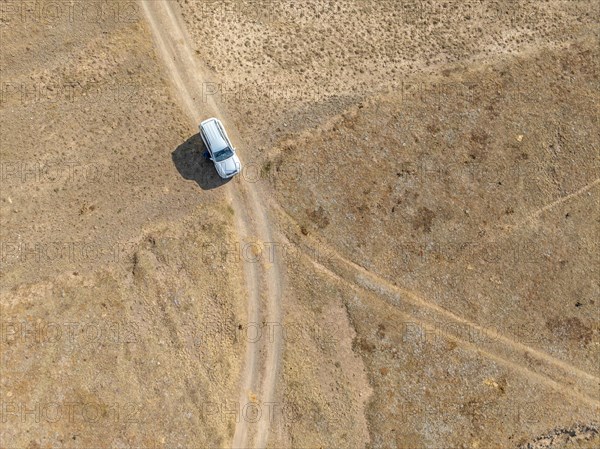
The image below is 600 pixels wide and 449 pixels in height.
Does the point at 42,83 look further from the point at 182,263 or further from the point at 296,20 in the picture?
the point at 296,20

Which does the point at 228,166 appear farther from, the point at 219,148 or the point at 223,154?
the point at 219,148

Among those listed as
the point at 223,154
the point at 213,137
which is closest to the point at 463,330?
the point at 223,154

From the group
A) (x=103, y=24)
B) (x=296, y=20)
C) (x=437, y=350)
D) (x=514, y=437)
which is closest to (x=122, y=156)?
(x=103, y=24)

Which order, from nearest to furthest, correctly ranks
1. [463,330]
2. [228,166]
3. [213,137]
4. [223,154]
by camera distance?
[213,137] < [223,154] < [228,166] < [463,330]

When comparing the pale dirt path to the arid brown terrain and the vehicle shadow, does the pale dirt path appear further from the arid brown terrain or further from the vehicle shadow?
the vehicle shadow

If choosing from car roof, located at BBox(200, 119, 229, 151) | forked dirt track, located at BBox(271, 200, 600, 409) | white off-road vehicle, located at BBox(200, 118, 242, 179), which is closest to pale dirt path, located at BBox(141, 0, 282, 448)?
white off-road vehicle, located at BBox(200, 118, 242, 179)

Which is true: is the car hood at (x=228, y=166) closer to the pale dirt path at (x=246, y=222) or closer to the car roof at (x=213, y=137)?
the car roof at (x=213, y=137)
